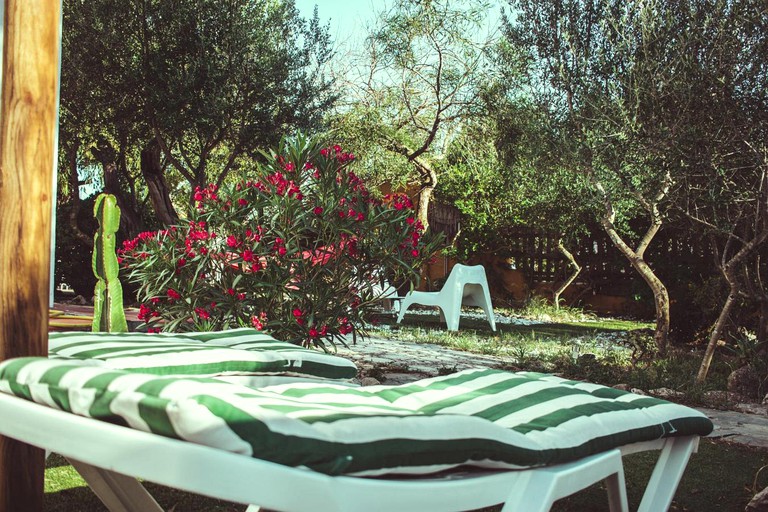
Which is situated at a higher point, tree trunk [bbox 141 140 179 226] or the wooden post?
tree trunk [bbox 141 140 179 226]

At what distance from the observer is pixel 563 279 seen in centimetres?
1419

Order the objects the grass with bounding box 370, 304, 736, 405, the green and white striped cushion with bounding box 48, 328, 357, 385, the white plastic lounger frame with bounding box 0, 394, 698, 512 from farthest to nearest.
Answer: the grass with bounding box 370, 304, 736, 405 < the green and white striped cushion with bounding box 48, 328, 357, 385 < the white plastic lounger frame with bounding box 0, 394, 698, 512

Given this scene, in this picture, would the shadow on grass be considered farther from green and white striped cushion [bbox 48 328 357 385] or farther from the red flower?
green and white striped cushion [bbox 48 328 357 385]

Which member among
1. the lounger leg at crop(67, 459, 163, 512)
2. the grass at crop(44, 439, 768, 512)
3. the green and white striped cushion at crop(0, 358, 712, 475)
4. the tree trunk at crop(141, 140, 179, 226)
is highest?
the tree trunk at crop(141, 140, 179, 226)

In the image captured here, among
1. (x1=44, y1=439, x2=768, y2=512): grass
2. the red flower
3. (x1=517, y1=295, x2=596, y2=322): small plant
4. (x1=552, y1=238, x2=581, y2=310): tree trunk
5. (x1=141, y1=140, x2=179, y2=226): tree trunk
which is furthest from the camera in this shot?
(x1=552, y1=238, x2=581, y2=310): tree trunk

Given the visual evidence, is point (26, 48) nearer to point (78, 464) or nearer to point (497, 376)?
point (78, 464)

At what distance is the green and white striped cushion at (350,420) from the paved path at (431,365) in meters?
2.53

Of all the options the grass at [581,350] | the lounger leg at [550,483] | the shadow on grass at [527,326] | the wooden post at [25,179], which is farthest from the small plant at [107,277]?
the shadow on grass at [527,326]

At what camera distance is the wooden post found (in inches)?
73.2

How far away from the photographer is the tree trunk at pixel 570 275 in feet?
43.1

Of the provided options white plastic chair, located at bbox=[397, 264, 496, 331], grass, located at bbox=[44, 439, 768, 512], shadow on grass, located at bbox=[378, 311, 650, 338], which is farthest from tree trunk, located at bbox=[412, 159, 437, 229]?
grass, located at bbox=[44, 439, 768, 512]

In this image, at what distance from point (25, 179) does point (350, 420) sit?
112 centimetres

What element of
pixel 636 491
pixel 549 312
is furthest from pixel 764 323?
pixel 549 312

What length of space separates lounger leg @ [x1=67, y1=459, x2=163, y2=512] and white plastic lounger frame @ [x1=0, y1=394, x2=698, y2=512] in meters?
0.41
